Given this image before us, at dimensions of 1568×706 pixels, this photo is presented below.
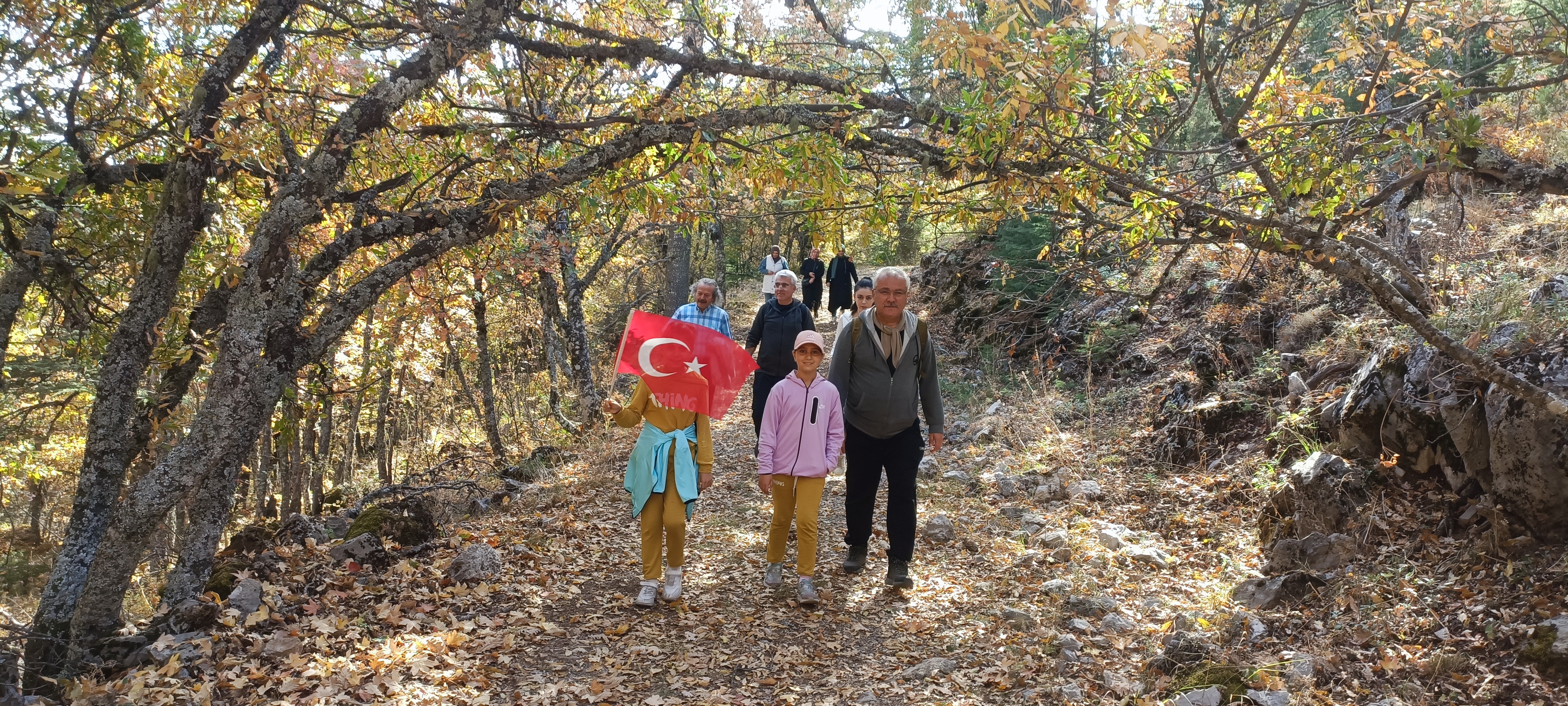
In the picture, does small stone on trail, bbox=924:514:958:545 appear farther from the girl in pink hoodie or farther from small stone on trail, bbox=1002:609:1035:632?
the girl in pink hoodie

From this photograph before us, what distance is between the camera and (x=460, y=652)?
472 centimetres

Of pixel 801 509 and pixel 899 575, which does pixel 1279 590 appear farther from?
pixel 801 509

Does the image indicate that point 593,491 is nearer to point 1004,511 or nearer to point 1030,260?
point 1004,511

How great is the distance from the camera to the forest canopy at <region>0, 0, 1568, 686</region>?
4.57 m

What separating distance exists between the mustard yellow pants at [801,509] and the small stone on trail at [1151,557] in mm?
2565

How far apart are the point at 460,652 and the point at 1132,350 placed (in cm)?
894

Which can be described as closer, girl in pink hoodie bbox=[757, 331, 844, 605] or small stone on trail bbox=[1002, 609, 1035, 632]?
small stone on trail bbox=[1002, 609, 1035, 632]

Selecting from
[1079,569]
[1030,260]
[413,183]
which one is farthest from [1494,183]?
[413,183]

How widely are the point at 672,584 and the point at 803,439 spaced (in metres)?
1.40

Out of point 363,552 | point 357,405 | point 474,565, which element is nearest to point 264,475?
point 357,405

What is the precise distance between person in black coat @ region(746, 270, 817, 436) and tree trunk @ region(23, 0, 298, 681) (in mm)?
4238

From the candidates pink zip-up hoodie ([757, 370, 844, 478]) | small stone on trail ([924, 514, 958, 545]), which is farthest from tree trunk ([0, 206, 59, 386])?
small stone on trail ([924, 514, 958, 545])

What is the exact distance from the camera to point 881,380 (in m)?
5.35

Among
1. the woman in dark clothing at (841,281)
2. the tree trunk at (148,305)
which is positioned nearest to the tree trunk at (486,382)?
the tree trunk at (148,305)
